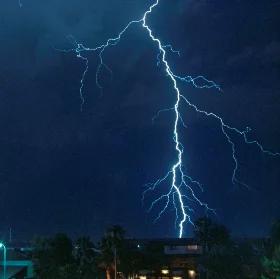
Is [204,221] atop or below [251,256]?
atop

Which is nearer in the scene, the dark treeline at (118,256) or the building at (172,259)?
the dark treeline at (118,256)

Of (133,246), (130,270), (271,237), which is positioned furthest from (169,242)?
(271,237)

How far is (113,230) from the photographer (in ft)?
143

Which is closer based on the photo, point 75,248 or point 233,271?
point 233,271

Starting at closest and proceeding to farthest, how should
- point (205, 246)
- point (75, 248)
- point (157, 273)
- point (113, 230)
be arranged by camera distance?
point (113, 230) < point (75, 248) < point (205, 246) < point (157, 273)

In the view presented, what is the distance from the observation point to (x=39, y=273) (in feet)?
133

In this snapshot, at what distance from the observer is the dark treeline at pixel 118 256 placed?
40.8 meters

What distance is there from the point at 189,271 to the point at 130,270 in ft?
40.8

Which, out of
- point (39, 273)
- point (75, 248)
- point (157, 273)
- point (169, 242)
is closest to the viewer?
point (39, 273)

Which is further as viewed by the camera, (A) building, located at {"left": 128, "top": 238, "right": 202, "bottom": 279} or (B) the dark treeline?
(A) building, located at {"left": 128, "top": 238, "right": 202, "bottom": 279}

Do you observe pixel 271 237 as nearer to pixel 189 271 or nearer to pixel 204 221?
pixel 204 221

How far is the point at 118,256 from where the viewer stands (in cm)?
4391

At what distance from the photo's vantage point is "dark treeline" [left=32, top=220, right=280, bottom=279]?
40.8 metres

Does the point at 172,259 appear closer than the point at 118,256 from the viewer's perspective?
No
